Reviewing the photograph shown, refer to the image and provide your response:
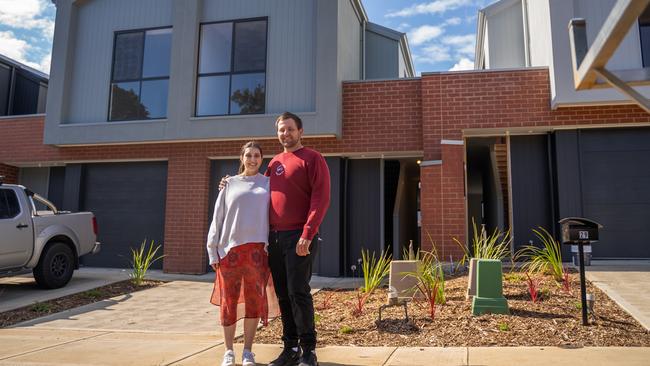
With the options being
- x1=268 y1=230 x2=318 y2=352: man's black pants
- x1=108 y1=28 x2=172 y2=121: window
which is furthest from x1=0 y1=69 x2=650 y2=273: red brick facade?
x1=268 y1=230 x2=318 y2=352: man's black pants

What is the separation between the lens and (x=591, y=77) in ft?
7.56

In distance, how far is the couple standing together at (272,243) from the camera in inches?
137

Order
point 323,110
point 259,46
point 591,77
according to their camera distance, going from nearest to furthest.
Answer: point 591,77 → point 323,110 → point 259,46

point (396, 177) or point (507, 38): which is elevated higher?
point (507, 38)

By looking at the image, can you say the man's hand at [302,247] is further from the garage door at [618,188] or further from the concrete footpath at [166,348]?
the garage door at [618,188]

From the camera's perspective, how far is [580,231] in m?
4.71

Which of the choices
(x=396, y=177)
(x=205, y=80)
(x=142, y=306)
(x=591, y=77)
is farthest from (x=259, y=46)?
(x=591, y=77)

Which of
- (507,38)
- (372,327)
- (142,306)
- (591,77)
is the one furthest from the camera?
(507,38)

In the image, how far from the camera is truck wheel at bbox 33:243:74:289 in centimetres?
786

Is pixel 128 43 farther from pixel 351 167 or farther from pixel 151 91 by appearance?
pixel 351 167

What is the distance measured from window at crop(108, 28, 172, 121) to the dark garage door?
1279 millimetres

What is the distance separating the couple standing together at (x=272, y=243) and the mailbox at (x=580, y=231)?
272 centimetres

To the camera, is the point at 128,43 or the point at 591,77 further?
the point at 128,43

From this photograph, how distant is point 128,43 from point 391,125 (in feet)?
21.8
